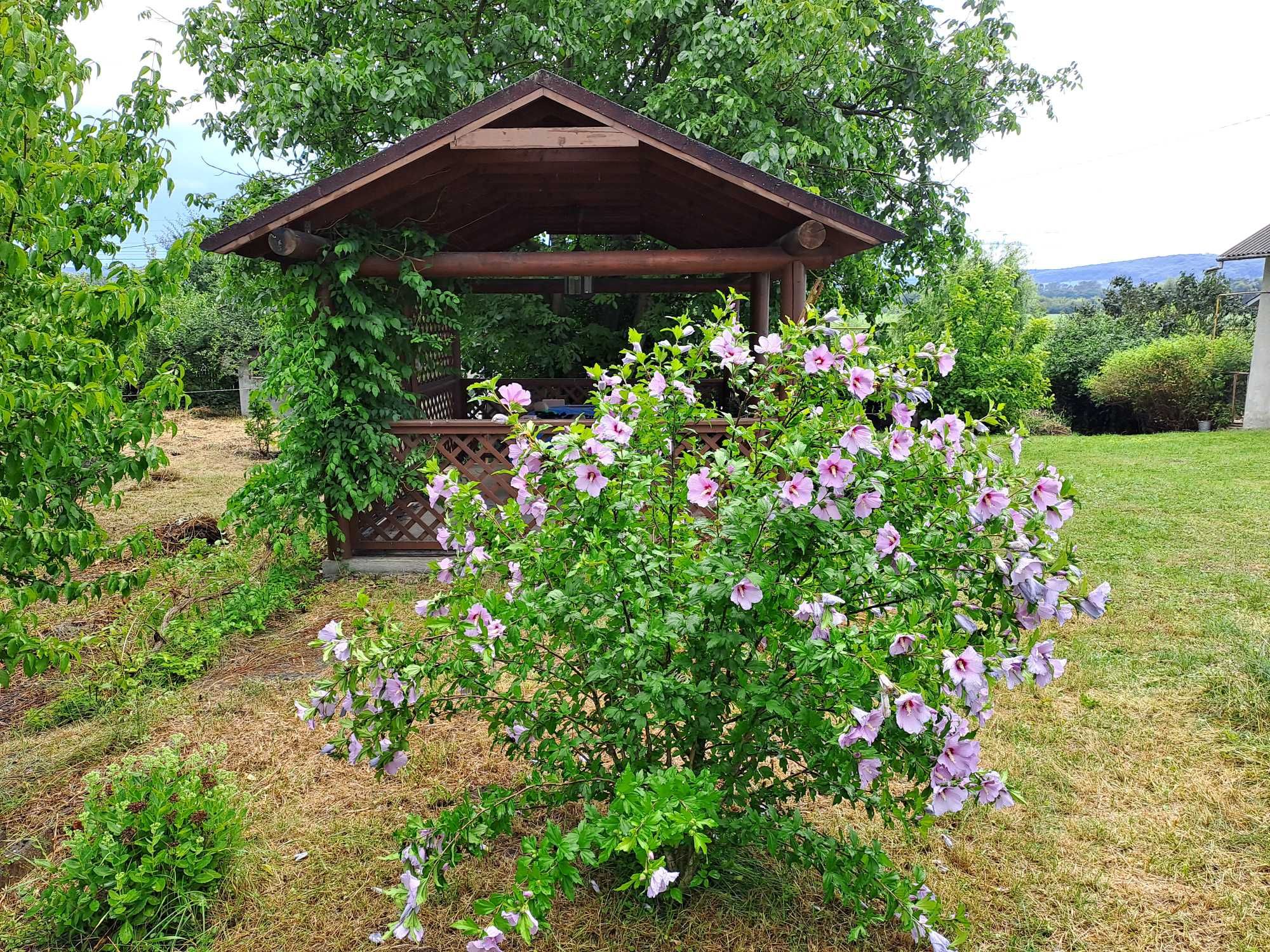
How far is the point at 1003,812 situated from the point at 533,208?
6.28 meters

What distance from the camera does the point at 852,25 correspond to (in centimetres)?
928

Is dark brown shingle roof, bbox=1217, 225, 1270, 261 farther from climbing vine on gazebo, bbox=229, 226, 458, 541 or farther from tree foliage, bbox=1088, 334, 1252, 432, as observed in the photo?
climbing vine on gazebo, bbox=229, 226, 458, 541

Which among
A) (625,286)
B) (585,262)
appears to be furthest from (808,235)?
(625,286)

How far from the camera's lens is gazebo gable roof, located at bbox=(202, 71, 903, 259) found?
5.25m

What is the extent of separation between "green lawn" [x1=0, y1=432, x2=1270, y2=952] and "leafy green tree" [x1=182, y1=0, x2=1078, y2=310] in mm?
6030

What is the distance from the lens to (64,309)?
280 cm

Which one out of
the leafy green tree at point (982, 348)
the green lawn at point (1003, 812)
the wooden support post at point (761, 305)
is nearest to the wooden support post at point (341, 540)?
the green lawn at point (1003, 812)

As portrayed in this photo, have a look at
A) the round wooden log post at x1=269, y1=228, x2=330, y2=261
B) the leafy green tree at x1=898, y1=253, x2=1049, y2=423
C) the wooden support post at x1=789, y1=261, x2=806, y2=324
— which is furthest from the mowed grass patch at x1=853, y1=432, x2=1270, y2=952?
the leafy green tree at x1=898, y1=253, x2=1049, y2=423

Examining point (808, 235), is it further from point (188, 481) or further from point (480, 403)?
point (188, 481)

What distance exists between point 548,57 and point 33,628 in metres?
7.98

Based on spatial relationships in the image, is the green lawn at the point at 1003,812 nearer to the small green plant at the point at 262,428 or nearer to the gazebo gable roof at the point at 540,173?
the gazebo gable roof at the point at 540,173

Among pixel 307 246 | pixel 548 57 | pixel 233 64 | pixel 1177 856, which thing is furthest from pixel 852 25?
pixel 1177 856

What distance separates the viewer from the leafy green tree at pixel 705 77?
8.83 m

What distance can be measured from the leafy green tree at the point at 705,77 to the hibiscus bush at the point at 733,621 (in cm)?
681
